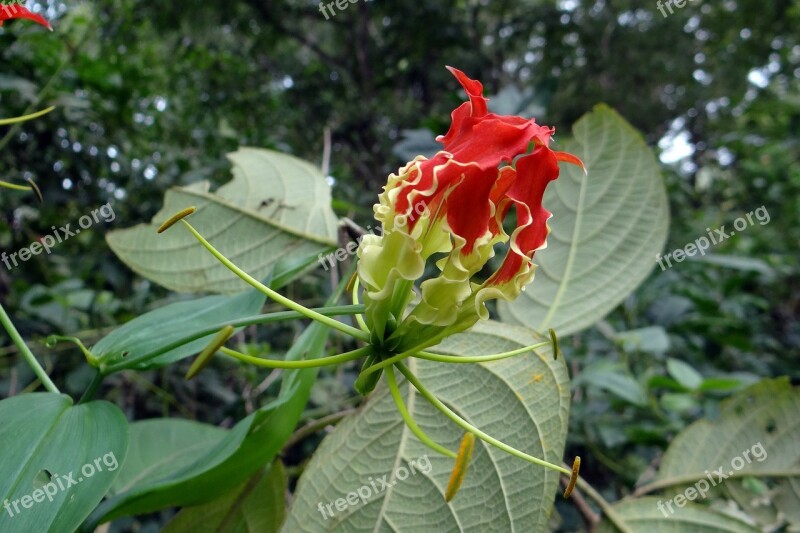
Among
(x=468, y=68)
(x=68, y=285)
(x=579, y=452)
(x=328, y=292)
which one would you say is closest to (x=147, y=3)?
(x=468, y=68)

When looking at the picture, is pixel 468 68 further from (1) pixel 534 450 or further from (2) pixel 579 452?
(1) pixel 534 450

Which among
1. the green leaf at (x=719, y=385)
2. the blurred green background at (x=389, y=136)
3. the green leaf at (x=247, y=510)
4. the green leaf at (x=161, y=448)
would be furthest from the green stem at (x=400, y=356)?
the green leaf at (x=719, y=385)

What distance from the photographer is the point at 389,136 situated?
3100 millimetres

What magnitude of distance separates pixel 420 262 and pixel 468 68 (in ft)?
11.0

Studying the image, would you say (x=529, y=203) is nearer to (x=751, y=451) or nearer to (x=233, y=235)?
(x=233, y=235)

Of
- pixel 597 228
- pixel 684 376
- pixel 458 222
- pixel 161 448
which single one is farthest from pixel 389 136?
pixel 458 222

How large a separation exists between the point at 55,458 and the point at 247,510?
0.84ft

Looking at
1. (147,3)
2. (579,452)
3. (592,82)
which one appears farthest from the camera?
(592,82)

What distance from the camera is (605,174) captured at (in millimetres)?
847

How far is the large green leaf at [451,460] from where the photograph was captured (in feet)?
1.90

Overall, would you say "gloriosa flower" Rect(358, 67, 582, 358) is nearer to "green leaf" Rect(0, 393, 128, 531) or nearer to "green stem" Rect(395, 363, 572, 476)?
"green stem" Rect(395, 363, 572, 476)

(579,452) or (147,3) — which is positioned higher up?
(147,3)

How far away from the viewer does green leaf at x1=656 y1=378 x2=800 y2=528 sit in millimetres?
817

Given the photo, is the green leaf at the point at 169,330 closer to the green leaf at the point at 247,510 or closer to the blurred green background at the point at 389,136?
the green leaf at the point at 247,510
